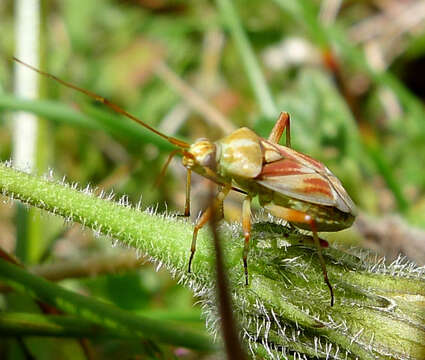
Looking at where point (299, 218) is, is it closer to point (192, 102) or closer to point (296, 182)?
point (296, 182)

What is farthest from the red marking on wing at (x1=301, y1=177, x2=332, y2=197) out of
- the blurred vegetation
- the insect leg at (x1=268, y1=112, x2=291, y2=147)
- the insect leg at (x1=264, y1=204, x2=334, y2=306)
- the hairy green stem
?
the blurred vegetation

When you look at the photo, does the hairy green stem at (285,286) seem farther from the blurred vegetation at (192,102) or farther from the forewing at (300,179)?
the blurred vegetation at (192,102)

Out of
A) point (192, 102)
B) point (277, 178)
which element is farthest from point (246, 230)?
point (192, 102)

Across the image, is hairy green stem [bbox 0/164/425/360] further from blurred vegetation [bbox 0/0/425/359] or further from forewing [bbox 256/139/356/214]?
blurred vegetation [bbox 0/0/425/359]

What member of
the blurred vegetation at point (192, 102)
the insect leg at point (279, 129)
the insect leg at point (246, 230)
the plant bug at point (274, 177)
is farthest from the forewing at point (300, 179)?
the blurred vegetation at point (192, 102)

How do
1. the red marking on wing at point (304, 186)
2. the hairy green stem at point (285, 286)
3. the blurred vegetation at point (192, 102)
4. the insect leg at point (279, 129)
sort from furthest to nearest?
the blurred vegetation at point (192, 102), the insect leg at point (279, 129), the red marking on wing at point (304, 186), the hairy green stem at point (285, 286)

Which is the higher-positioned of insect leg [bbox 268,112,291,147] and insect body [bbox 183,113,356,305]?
insect leg [bbox 268,112,291,147]
